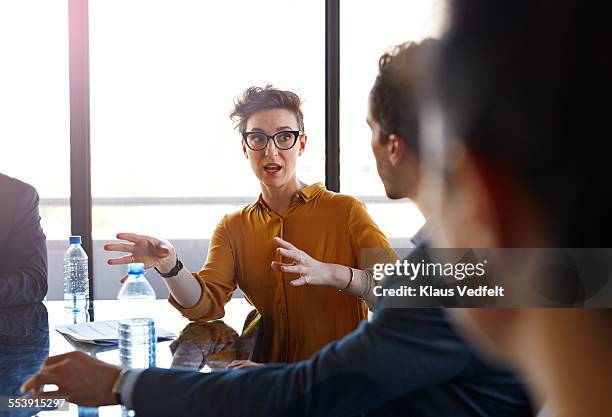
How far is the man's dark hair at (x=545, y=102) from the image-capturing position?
46 cm

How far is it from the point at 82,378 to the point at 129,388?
51mm

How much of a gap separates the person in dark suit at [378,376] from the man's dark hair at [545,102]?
6cm

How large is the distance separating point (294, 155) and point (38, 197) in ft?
2.06

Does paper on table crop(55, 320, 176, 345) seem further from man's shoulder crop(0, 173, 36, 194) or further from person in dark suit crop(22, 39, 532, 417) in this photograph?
man's shoulder crop(0, 173, 36, 194)

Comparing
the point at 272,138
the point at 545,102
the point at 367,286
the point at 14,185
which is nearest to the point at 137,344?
the point at 367,286

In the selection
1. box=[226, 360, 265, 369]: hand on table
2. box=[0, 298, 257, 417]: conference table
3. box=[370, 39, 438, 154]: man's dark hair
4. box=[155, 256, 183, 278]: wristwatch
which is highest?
box=[370, 39, 438, 154]: man's dark hair

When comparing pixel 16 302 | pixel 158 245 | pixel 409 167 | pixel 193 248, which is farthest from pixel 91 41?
pixel 193 248

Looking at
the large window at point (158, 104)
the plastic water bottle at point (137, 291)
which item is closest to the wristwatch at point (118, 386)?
the plastic water bottle at point (137, 291)

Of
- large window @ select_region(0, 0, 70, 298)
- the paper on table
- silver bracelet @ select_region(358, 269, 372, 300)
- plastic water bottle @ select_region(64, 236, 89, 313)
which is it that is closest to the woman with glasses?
silver bracelet @ select_region(358, 269, 372, 300)

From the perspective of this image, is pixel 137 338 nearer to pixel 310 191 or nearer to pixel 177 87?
pixel 310 191

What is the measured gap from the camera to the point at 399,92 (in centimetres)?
52

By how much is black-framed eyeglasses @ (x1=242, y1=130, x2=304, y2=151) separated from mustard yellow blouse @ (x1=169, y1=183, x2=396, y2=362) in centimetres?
11

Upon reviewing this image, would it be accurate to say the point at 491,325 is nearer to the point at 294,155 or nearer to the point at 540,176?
the point at 540,176

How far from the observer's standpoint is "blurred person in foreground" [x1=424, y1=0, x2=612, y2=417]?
46cm
